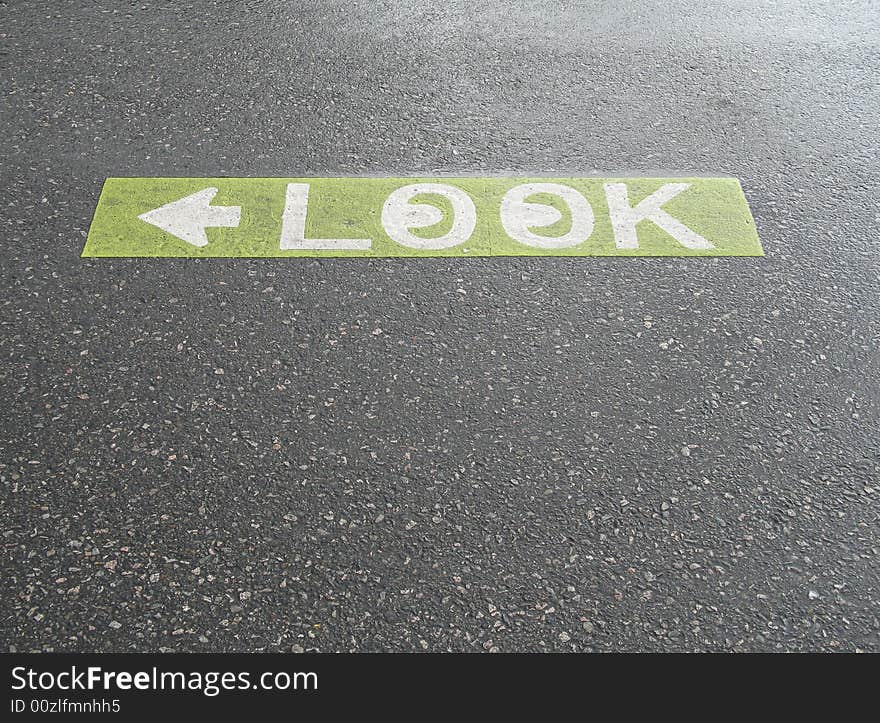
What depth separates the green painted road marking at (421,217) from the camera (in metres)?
4.20

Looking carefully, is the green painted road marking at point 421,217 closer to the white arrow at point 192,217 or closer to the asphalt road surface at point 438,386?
the white arrow at point 192,217

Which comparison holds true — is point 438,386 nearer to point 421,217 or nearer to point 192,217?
point 421,217

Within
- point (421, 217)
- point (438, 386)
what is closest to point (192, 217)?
point (421, 217)

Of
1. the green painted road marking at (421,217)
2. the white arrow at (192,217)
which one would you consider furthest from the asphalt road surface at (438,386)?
the white arrow at (192,217)

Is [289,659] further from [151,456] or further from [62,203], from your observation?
[62,203]

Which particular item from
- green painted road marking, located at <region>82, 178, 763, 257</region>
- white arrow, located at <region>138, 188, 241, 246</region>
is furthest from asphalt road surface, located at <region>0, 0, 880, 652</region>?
white arrow, located at <region>138, 188, 241, 246</region>

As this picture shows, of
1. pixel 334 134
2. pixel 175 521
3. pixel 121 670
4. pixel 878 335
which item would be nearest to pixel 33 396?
pixel 175 521

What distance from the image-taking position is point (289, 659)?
2.75 m

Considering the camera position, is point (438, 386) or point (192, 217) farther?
point (192, 217)

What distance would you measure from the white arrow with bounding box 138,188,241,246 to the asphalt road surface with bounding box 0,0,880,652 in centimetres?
26

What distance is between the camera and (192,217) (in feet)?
14.3

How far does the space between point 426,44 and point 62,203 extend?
94.5 inches

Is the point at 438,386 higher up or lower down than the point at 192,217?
lower down

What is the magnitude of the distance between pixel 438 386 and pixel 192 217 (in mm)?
1569
